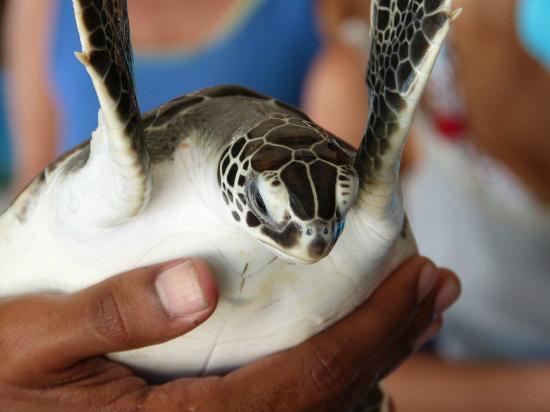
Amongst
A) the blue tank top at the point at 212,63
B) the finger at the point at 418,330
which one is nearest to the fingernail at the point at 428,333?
the finger at the point at 418,330

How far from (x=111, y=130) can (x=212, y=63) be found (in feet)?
2.99

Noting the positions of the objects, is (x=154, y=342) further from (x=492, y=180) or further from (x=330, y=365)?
(x=492, y=180)

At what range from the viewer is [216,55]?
4.35 feet

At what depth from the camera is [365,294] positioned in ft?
1.97

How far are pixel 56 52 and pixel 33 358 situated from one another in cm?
96

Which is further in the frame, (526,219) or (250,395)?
(526,219)

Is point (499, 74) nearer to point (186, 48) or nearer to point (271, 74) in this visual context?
point (271, 74)

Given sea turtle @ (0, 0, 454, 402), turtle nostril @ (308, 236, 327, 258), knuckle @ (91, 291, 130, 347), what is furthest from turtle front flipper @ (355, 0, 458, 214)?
knuckle @ (91, 291, 130, 347)

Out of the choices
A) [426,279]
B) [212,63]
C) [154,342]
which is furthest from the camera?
[212,63]

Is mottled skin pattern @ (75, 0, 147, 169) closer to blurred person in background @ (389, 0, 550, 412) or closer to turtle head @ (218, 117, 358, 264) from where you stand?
turtle head @ (218, 117, 358, 264)

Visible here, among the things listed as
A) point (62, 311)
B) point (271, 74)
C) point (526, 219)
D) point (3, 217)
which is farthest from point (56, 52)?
point (526, 219)

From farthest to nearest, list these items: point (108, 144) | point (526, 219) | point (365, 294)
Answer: point (526, 219)
point (365, 294)
point (108, 144)

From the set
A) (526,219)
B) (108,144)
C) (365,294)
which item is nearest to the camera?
(108,144)

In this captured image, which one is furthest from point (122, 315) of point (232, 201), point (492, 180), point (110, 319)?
point (492, 180)
